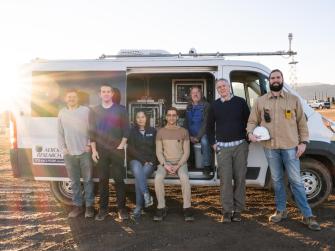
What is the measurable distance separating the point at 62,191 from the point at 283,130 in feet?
11.3

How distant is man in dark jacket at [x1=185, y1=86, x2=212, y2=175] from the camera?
20.4 ft

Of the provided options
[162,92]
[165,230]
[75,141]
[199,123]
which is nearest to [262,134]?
[199,123]

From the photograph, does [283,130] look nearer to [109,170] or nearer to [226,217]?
[226,217]

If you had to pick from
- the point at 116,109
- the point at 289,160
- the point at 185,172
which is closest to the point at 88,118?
the point at 116,109

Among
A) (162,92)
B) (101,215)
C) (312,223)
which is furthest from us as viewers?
(162,92)

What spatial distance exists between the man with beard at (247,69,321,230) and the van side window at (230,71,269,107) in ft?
2.73

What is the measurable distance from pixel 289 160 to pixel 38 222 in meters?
3.43

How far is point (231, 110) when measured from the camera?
5344mm

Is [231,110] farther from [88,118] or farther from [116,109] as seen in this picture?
[88,118]

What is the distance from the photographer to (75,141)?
18.6 ft

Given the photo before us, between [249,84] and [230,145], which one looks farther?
[249,84]

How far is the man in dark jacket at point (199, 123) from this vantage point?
20.4 feet

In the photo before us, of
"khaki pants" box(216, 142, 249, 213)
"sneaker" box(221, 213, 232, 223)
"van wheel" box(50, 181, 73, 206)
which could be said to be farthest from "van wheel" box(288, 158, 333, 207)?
"van wheel" box(50, 181, 73, 206)

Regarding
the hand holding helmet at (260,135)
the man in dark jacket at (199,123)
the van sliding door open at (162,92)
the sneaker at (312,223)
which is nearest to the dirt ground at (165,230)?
the sneaker at (312,223)
